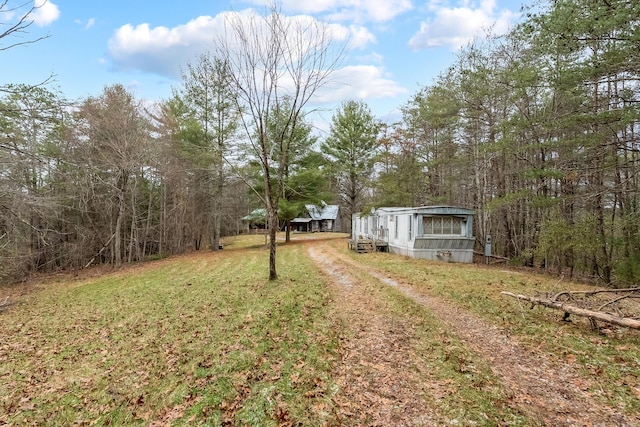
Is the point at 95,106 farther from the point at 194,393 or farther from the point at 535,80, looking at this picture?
the point at 535,80

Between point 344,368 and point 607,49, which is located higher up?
point 607,49

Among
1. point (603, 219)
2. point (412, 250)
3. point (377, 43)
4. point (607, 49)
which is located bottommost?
point (412, 250)

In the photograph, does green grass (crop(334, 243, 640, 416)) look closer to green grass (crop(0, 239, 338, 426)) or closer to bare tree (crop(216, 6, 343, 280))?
green grass (crop(0, 239, 338, 426))

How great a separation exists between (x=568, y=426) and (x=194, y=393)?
403 cm

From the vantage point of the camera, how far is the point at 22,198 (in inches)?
283

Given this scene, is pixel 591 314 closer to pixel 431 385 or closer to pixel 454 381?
pixel 454 381

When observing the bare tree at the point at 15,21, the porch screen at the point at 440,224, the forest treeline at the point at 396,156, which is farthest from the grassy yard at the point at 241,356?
the porch screen at the point at 440,224

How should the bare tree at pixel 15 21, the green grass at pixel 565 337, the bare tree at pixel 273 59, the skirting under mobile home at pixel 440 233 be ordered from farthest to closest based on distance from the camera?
1. the skirting under mobile home at pixel 440 233
2. the bare tree at pixel 273 59
3. the bare tree at pixel 15 21
4. the green grass at pixel 565 337

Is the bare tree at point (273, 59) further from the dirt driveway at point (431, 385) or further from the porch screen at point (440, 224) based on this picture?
the porch screen at point (440, 224)

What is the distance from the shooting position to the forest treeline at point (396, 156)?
28.5 ft

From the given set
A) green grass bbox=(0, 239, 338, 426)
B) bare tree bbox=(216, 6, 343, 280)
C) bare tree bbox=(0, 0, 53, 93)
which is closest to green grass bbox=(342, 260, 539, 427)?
green grass bbox=(0, 239, 338, 426)

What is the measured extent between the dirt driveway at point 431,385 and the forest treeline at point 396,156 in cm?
513

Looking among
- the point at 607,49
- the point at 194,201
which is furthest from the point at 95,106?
the point at 607,49

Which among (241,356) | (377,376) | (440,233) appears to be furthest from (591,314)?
(440,233)
